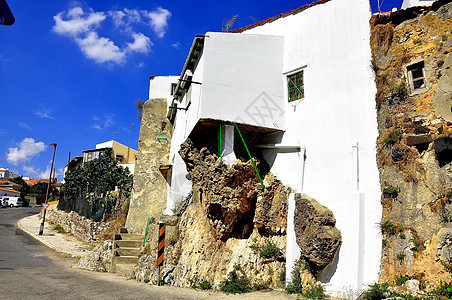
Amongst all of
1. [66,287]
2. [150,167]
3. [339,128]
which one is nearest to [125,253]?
[66,287]

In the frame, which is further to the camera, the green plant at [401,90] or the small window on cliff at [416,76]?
the green plant at [401,90]

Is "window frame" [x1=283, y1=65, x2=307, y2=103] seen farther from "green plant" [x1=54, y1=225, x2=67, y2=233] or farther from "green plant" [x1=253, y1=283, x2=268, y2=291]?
"green plant" [x1=54, y1=225, x2=67, y2=233]

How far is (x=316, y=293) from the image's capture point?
8.78m

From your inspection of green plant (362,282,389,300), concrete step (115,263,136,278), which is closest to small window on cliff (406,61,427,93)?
green plant (362,282,389,300)

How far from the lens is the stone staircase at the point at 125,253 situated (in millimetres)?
13719

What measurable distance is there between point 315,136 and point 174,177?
8611 mm

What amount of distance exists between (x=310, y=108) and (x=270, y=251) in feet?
15.5

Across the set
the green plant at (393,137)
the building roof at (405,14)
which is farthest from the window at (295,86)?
the green plant at (393,137)

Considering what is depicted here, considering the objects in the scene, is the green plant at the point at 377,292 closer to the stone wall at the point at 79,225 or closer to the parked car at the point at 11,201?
the stone wall at the point at 79,225

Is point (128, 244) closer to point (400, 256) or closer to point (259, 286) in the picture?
point (259, 286)

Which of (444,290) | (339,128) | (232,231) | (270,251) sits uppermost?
(339,128)

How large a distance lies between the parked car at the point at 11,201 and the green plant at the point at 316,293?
51.8m

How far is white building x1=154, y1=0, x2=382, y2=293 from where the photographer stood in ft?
28.9

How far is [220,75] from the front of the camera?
1141cm
